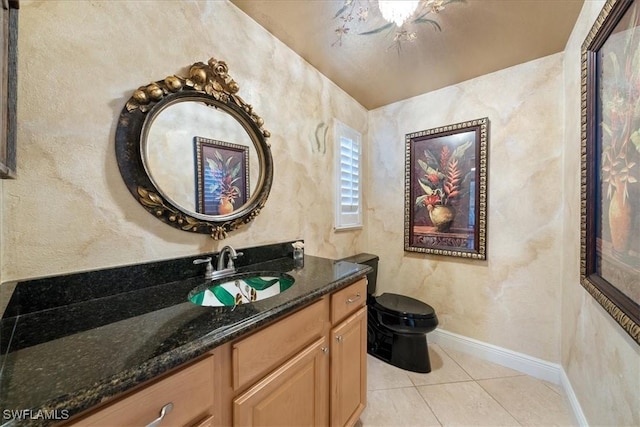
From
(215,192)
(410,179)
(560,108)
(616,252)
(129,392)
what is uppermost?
(560,108)

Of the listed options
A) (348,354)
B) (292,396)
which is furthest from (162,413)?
(348,354)

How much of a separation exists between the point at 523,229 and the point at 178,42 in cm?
238

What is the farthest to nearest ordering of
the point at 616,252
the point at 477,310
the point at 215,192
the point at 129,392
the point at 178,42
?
1. the point at 477,310
2. the point at 215,192
3. the point at 178,42
4. the point at 616,252
5. the point at 129,392

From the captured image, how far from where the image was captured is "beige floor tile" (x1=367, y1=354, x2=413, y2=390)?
5.17 feet

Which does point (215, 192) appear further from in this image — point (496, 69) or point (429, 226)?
point (496, 69)

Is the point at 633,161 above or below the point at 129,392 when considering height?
above

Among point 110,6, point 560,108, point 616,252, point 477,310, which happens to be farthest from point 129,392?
point 560,108

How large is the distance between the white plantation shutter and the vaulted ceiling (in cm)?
45

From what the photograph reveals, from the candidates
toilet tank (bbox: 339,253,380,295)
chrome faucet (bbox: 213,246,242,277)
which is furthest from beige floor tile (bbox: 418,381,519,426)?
chrome faucet (bbox: 213,246,242,277)

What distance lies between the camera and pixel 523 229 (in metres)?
1.66

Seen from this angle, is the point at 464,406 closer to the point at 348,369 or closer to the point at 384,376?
the point at 384,376

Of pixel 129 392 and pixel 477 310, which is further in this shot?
pixel 477 310

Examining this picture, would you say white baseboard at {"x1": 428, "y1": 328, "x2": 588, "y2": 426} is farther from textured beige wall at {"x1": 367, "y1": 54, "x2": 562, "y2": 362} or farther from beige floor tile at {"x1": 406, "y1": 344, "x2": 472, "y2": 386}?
beige floor tile at {"x1": 406, "y1": 344, "x2": 472, "y2": 386}

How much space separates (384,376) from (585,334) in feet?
3.79
